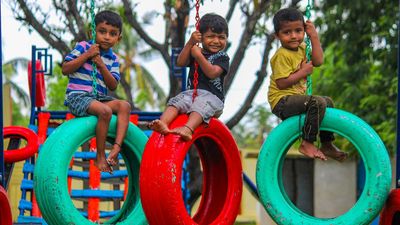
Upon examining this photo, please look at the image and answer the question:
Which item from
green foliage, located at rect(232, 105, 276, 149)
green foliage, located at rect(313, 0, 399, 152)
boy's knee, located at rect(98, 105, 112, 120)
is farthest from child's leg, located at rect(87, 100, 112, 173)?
green foliage, located at rect(232, 105, 276, 149)

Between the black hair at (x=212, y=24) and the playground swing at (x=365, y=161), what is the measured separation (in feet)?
2.14

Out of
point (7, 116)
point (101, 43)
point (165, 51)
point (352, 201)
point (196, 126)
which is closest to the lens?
point (196, 126)

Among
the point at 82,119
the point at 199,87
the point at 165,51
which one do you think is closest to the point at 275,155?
the point at 199,87

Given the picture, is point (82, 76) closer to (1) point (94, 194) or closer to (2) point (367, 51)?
(1) point (94, 194)

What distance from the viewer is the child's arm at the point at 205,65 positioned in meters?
6.28

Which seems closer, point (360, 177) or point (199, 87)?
point (199, 87)

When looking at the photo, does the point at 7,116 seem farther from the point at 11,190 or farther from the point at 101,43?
the point at 101,43

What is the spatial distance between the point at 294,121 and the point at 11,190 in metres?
10.7

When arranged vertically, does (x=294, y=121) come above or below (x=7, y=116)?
above

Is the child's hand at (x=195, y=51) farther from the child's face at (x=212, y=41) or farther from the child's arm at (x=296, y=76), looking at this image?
the child's arm at (x=296, y=76)

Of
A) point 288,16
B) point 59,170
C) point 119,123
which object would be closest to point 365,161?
point 288,16

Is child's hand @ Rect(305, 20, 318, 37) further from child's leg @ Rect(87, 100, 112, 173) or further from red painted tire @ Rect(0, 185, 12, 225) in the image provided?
red painted tire @ Rect(0, 185, 12, 225)

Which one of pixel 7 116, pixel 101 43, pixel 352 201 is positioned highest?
pixel 101 43

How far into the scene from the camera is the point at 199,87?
6.41 meters
